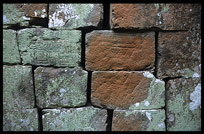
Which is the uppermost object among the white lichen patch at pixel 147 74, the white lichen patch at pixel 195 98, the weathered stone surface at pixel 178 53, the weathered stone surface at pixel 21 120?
the weathered stone surface at pixel 178 53

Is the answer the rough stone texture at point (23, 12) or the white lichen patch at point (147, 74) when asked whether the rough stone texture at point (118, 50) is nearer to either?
the white lichen patch at point (147, 74)

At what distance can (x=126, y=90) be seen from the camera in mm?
2074

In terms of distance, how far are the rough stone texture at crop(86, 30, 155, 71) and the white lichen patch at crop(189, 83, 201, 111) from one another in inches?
21.3

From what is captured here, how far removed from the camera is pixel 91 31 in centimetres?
206

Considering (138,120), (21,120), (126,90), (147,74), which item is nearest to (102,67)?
(126,90)

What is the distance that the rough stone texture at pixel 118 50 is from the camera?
6.57 feet

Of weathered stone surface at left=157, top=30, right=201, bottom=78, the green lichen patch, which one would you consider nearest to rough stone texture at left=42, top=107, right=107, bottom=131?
the green lichen patch

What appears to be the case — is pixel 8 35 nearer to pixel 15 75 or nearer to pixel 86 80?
pixel 15 75

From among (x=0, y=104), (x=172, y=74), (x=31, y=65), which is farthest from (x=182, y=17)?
(x=0, y=104)

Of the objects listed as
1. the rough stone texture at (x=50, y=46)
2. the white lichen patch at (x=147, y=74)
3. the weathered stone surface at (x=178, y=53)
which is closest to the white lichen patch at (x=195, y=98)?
the weathered stone surface at (x=178, y=53)

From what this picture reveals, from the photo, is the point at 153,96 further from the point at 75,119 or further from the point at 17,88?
the point at 17,88

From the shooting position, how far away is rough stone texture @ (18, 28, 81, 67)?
6.61 ft

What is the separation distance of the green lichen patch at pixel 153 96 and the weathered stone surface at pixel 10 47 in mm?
1269

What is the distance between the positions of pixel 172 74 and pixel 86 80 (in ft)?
2.83
